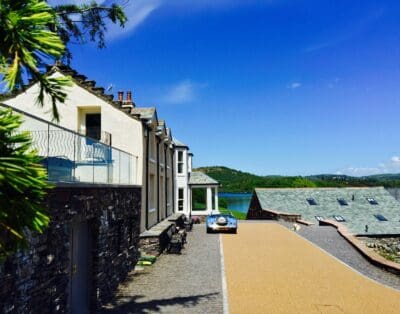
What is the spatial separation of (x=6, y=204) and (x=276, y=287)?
31.8 ft

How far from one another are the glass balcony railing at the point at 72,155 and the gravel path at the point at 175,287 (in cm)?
326

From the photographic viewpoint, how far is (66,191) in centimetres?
725

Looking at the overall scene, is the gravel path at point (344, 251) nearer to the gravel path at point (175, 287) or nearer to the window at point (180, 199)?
the gravel path at point (175, 287)

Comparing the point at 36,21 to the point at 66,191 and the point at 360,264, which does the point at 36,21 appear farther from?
the point at 360,264

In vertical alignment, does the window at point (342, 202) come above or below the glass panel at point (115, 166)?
below

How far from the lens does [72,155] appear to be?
810 cm

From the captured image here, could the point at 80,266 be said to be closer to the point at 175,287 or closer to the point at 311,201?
the point at 175,287

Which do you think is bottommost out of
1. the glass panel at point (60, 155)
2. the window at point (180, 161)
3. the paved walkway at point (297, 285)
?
the paved walkway at point (297, 285)

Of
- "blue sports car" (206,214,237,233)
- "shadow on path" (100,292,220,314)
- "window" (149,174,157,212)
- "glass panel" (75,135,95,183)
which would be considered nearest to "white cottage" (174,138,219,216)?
"blue sports car" (206,214,237,233)

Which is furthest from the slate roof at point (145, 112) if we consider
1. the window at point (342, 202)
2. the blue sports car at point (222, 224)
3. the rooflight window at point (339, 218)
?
the window at point (342, 202)

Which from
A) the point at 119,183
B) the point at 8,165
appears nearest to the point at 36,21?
the point at 8,165

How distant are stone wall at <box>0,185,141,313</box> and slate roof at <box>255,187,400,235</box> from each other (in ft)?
76.3

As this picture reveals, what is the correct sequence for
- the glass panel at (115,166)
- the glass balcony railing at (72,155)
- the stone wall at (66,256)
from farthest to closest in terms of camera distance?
the glass panel at (115,166) < the glass balcony railing at (72,155) < the stone wall at (66,256)

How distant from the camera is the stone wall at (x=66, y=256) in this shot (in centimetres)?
561
